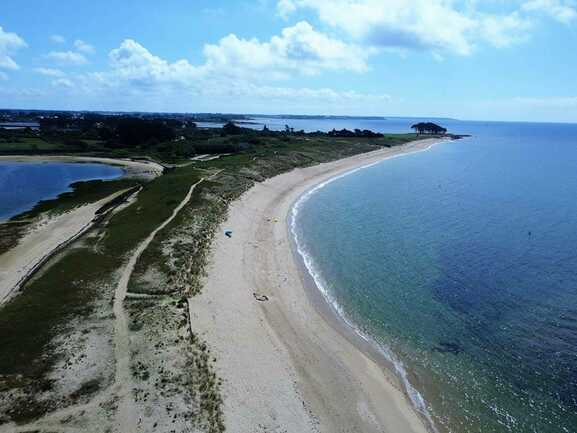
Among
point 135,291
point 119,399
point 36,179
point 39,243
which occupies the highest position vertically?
point 135,291

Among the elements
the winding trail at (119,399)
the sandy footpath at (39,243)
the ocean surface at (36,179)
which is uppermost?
the winding trail at (119,399)

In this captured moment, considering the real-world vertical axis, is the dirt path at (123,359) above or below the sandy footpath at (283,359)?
above

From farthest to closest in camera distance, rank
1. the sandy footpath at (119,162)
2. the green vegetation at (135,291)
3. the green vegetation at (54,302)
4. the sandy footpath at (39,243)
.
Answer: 1. the sandy footpath at (119,162)
2. the sandy footpath at (39,243)
3. the green vegetation at (54,302)
4. the green vegetation at (135,291)

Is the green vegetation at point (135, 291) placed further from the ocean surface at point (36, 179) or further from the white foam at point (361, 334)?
the white foam at point (361, 334)

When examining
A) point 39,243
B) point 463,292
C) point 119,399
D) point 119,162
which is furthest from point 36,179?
point 463,292

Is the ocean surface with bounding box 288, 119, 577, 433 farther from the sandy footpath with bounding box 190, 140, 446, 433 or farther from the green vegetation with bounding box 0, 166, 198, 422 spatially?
the green vegetation with bounding box 0, 166, 198, 422

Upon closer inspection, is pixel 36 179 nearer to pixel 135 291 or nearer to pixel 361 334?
pixel 135 291

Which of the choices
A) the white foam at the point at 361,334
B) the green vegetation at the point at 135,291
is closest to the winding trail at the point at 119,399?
the green vegetation at the point at 135,291
